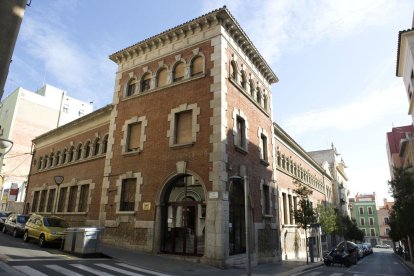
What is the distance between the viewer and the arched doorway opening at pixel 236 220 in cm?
1572

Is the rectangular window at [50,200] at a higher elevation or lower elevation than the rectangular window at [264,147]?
lower

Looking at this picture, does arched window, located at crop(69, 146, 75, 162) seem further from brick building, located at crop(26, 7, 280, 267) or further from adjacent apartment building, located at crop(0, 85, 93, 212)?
adjacent apartment building, located at crop(0, 85, 93, 212)

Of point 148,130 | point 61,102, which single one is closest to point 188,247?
point 148,130

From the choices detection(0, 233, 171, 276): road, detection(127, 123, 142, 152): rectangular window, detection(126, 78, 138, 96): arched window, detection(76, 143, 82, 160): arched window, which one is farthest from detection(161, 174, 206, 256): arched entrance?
detection(76, 143, 82, 160): arched window

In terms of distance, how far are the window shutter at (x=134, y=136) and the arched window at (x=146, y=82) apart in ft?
8.03

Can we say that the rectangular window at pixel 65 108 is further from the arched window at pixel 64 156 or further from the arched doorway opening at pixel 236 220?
the arched doorway opening at pixel 236 220

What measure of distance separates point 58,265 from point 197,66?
12.0m

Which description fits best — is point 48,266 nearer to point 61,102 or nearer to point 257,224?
point 257,224

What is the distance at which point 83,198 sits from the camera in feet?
75.1

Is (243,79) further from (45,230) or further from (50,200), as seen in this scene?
(50,200)

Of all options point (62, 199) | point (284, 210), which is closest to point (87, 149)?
point (62, 199)

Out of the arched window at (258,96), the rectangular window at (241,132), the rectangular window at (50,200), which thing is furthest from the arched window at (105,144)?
the arched window at (258,96)

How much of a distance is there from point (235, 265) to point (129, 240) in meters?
6.14

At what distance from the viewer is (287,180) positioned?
27.9 m
